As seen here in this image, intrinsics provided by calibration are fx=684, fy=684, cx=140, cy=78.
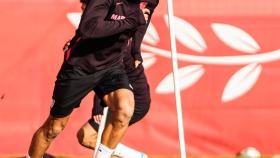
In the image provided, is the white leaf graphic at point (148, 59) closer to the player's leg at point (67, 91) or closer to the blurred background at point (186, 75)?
the blurred background at point (186, 75)

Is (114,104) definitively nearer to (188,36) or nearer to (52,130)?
(52,130)

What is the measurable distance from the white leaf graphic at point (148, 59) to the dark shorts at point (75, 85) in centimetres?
172

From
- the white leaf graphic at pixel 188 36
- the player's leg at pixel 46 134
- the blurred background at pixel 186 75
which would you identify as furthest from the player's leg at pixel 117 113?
the white leaf graphic at pixel 188 36

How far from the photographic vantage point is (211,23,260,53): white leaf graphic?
7406mm

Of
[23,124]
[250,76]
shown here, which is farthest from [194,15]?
[23,124]

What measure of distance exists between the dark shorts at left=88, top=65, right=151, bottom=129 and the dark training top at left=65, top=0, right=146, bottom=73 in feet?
2.22

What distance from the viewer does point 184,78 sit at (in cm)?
742

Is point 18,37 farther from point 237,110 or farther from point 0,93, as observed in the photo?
point 237,110

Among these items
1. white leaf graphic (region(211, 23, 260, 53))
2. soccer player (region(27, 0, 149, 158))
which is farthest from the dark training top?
white leaf graphic (region(211, 23, 260, 53))

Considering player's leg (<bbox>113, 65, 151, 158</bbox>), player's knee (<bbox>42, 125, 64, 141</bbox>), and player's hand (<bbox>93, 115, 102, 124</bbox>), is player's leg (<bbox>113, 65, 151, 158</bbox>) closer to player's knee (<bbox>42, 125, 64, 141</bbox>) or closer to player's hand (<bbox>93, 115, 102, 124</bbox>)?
player's hand (<bbox>93, 115, 102, 124</bbox>)

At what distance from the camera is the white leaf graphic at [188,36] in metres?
7.33

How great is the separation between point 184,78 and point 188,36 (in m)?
0.46

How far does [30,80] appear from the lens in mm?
7277

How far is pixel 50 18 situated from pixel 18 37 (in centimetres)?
39
